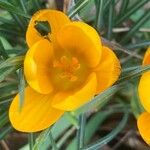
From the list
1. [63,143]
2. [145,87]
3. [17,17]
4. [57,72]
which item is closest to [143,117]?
[145,87]

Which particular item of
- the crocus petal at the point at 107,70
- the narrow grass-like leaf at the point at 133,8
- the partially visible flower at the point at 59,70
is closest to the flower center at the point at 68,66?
the partially visible flower at the point at 59,70

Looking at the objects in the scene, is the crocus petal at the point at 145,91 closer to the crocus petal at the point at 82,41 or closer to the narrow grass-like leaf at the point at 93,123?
the crocus petal at the point at 82,41

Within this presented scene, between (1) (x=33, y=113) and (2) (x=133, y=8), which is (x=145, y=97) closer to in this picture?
(1) (x=33, y=113)

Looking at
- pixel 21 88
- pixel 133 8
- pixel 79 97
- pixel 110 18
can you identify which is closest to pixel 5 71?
pixel 21 88

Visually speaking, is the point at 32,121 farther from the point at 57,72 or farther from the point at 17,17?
the point at 17,17

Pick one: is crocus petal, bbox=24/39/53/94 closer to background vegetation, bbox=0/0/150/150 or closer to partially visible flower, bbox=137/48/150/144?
background vegetation, bbox=0/0/150/150

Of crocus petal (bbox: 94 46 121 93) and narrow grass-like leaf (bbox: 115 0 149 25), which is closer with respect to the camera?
crocus petal (bbox: 94 46 121 93)

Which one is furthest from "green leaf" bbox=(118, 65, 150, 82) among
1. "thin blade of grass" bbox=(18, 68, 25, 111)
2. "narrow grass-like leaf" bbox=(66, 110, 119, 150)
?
"narrow grass-like leaf" bbox=(66, 110, 119, 150)

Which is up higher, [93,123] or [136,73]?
[136,73]
